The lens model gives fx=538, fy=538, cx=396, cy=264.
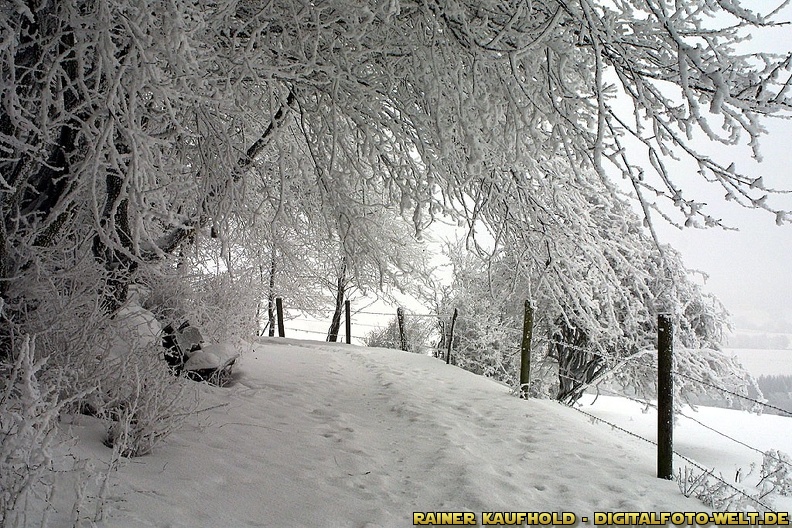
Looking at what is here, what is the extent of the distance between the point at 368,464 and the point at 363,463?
1.4 inches

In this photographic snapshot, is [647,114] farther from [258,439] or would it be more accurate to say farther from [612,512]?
[258,439]

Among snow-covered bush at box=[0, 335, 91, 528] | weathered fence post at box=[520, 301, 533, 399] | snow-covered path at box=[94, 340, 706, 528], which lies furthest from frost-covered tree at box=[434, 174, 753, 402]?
snow-covered bush at box=[0, 335, 91, 528]

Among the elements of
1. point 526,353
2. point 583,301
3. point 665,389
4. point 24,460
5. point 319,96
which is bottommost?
point 24,460

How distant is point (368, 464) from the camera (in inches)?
144

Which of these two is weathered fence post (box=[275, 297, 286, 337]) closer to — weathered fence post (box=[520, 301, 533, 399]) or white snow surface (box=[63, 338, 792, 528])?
white snow surface (box=[63, 338, 792, 528])

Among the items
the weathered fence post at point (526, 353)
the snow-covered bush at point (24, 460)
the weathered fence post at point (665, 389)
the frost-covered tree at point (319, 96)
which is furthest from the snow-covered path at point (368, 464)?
the frost-covered tree at point (319, 96)

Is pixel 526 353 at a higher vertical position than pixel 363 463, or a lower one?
higher

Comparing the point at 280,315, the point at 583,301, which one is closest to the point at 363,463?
the point at 583,301

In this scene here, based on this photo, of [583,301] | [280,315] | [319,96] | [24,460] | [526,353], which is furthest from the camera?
[280,315]

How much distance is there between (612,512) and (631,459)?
1.28 metres

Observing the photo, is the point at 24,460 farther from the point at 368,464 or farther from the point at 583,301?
the point at 583,301

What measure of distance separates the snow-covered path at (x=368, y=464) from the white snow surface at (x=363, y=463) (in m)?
0.01

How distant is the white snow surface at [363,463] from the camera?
109 inches

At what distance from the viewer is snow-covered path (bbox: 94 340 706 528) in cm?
277
